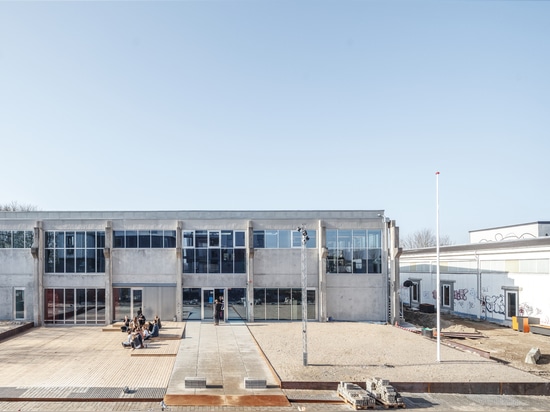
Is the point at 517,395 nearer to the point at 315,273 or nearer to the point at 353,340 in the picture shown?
the point at 353,340

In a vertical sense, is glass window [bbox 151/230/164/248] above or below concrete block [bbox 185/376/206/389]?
above

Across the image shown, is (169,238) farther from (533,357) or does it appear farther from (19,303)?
(533,357)

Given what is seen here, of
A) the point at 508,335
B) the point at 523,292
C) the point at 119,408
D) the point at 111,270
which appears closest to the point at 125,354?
the point at 119,408

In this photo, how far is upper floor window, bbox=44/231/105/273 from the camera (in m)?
34.3

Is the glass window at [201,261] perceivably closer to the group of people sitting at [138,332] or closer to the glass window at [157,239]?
the glass window at [157,239]

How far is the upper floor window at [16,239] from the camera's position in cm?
3450

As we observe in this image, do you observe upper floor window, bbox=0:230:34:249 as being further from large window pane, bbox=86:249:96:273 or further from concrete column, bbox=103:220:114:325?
concrete column, bbox=103:220:114:325

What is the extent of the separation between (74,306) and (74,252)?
150 inches

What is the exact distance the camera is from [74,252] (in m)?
34.4

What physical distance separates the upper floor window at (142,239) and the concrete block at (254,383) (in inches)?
720

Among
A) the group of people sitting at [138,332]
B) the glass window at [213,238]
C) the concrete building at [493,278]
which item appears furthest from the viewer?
the glass window at [213,238]

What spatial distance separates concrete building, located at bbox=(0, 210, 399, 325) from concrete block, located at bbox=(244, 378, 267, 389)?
53.2 ft

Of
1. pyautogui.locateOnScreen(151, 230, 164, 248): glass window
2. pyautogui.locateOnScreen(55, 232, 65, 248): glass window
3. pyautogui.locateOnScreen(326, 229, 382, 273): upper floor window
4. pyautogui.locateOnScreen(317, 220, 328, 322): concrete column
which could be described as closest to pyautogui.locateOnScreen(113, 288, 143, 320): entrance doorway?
pyautogui.locateOnScreen(151, 230, 164, 248): glass window

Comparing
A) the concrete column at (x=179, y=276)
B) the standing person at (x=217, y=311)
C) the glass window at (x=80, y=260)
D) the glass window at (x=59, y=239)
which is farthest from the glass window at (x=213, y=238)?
the glass window at (x=59, y=239)
